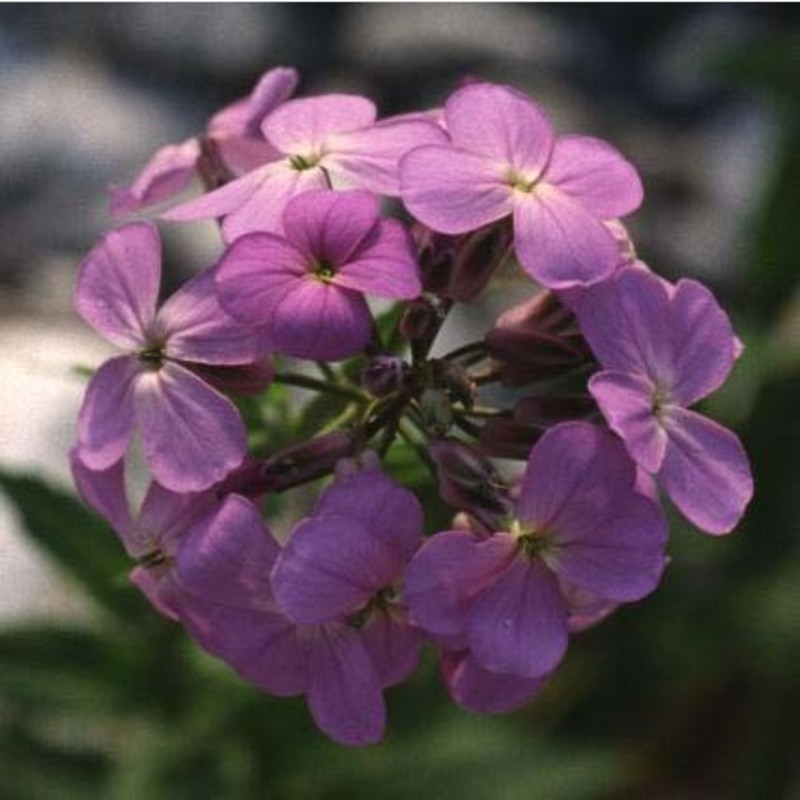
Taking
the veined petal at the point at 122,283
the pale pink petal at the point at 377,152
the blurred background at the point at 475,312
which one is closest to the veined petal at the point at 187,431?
the veined petal at the point at 122,283

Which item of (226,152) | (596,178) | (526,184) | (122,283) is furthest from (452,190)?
(226,152)

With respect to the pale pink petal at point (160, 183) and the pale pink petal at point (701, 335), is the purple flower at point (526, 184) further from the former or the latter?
the pale pink petal at point (160, 183)

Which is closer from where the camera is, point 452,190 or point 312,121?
point 452,190

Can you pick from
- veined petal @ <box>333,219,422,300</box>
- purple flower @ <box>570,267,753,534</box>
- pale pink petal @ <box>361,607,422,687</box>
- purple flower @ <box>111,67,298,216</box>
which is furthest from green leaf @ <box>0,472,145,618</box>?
purple flower @ <box>570,267,753,534</box>

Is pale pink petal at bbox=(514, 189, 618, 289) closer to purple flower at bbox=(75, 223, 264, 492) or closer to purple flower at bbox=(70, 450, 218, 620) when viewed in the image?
purple flower at bbox=(75, 223, 264, 492)

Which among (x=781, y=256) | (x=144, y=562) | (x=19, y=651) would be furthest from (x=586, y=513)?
(x=781, y=256)

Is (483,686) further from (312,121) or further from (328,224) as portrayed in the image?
(312,121)
